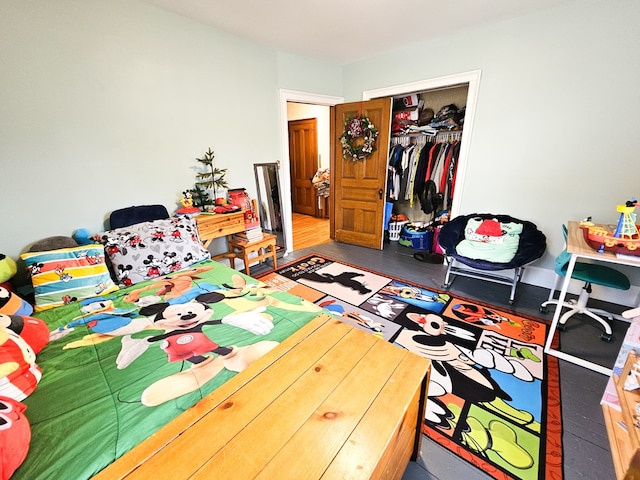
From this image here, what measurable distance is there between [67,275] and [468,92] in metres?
4.03

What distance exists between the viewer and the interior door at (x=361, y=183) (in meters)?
3.68

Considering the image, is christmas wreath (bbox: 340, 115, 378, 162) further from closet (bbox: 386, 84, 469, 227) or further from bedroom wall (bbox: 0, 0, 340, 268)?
bedroom wall (bbox: 0, 0, 340, 268)

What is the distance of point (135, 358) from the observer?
1.22 metres

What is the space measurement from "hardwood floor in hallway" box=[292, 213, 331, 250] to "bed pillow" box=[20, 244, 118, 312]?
104 inches

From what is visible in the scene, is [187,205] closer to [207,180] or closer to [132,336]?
[207,180]

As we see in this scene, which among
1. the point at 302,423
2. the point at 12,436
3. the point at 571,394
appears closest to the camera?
the point at 12,436

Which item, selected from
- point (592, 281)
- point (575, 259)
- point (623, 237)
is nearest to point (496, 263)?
point (592, 281)

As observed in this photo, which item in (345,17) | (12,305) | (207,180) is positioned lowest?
(12,305)

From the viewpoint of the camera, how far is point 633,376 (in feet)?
4.33

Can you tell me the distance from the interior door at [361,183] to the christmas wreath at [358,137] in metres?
0.06

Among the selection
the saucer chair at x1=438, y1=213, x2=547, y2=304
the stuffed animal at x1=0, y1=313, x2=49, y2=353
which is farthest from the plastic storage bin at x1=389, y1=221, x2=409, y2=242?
the stuffed animal at x1=0, y1=313, x2=49, y2=353

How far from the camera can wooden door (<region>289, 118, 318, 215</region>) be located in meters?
5.84

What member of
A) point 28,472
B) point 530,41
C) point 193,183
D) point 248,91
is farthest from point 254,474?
point 530,41

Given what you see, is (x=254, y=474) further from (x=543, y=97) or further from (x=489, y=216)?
(x=543, y=97)
